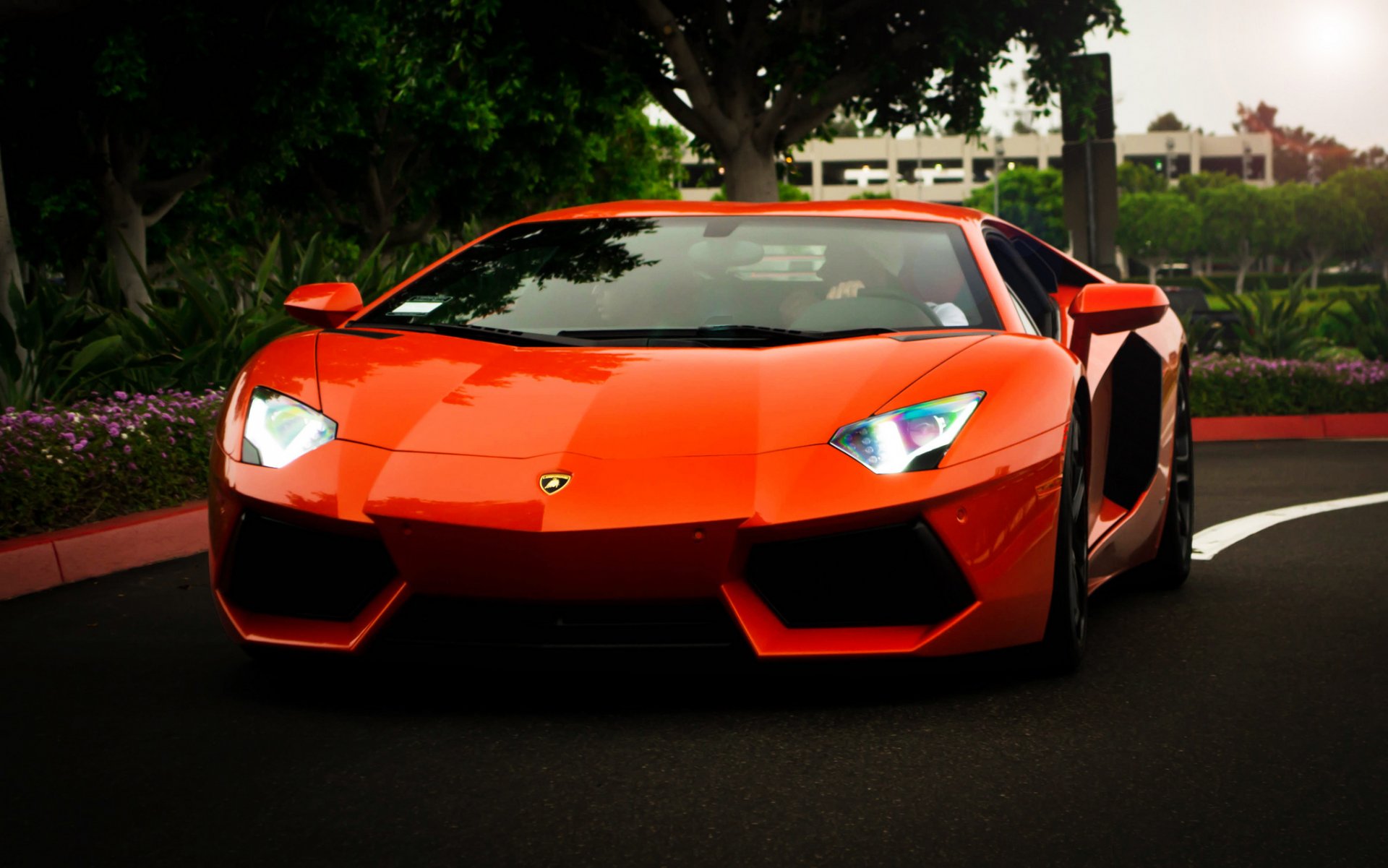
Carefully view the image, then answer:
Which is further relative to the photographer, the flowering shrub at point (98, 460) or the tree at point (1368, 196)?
the tree at point (1368, 196)

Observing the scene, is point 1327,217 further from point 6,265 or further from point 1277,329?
point 6,265

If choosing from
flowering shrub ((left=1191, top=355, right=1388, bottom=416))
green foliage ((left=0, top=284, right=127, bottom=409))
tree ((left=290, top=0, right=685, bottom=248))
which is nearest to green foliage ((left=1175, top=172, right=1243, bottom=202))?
tree ((left=290, top=0, right=685, bottom=248))

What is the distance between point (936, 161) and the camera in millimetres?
135375

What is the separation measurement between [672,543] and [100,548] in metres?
3.51

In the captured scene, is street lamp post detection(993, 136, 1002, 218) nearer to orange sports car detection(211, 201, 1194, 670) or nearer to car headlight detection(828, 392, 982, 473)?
orange sports car detection(211, 201, 1194, 670)

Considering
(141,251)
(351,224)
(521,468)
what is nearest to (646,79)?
(141,251)

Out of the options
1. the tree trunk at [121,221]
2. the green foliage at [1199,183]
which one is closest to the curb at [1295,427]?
the tree trunk at [121,221]

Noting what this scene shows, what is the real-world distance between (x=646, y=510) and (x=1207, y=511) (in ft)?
15.8

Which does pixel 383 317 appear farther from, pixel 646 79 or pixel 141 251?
pixel 141 251

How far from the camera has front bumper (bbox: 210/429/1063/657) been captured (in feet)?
11.3

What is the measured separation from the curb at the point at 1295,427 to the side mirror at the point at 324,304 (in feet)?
31.0

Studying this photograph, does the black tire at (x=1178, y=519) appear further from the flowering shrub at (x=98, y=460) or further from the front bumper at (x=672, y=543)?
the flowering shrub at (x=98, y=460)

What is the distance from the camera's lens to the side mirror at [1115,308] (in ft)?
15.0

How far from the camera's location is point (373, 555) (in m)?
3.59
